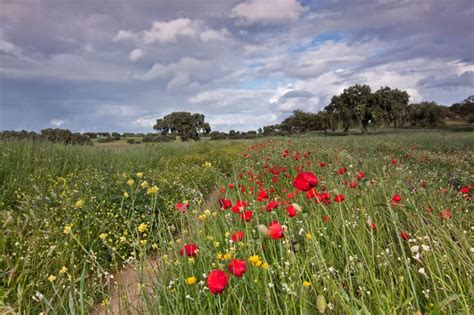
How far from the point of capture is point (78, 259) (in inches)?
145

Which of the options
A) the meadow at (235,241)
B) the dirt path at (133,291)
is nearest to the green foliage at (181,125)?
the meadow at (235,241)

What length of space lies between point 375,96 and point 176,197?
45.2 metres

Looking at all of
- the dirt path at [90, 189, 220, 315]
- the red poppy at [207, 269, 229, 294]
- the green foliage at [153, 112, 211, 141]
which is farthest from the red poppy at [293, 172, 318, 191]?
the green foliage at [153, 112, 211, 141]

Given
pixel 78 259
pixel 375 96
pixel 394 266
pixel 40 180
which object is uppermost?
pixel 375 96

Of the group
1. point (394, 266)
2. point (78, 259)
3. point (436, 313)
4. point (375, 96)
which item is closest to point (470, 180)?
point (394, 266)

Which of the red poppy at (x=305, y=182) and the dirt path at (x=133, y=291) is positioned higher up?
the red poppy at (x=305, y=182)

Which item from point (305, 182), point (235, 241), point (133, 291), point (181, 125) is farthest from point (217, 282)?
point (181, 125)

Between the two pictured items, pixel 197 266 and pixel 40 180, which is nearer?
pixel 197 266

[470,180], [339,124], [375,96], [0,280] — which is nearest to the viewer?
[0,280]

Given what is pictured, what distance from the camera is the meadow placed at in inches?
64.7

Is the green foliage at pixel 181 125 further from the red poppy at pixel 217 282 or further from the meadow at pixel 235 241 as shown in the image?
the red poppy at pixel 217 282

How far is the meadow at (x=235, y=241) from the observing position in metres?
1.64

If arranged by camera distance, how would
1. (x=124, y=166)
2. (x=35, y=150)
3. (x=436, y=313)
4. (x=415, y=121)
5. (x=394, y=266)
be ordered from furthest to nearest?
(x=415, y=121) → (x=124, y=166) → (x=35, y=150) → (x=394, y=266) → (x=436, y=313)

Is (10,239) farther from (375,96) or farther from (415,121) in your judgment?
(415,121)
